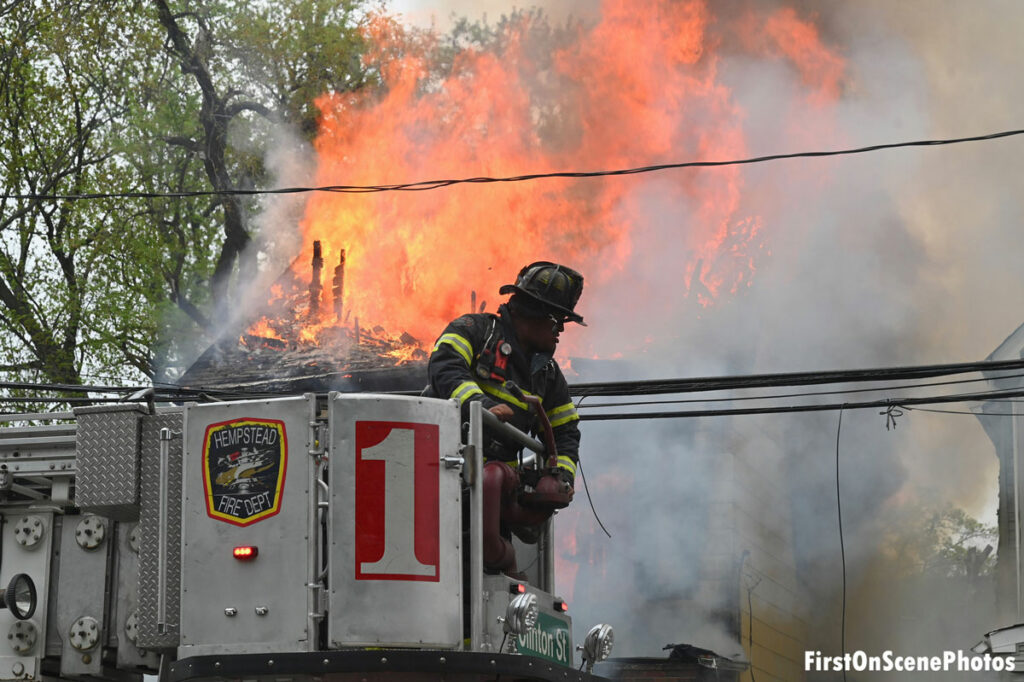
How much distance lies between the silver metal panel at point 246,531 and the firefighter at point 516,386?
90cm

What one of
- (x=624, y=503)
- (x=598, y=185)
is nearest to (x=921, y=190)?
(x=598, y=185)

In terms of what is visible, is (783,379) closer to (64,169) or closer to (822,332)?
(822,332)

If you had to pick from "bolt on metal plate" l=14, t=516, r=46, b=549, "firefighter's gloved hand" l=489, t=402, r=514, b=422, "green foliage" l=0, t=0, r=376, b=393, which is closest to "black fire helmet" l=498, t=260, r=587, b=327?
"firefighter's gloved hand" l=489, t=402, r=514, b=422

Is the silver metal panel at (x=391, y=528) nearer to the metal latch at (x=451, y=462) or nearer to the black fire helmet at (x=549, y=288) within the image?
the metal latch at (x=451, y=462)

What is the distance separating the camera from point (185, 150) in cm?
2911

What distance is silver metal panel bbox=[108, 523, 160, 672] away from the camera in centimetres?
709

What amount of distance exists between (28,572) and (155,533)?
98cm

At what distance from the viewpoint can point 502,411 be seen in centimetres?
711

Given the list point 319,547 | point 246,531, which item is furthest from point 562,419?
point 246,531

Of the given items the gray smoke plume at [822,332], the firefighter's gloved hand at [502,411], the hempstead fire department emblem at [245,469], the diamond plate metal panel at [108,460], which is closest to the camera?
the hempstead fire department emblem at [245,469]

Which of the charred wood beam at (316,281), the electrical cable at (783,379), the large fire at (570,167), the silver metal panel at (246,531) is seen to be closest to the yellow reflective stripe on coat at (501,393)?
the silver metal panel at (246,531)

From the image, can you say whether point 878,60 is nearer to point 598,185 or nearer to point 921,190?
point 921,190

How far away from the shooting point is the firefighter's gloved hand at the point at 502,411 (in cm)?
709

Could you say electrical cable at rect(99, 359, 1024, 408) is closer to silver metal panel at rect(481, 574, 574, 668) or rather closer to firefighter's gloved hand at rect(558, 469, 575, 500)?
firefighter's gloved hand at rect(558, 469, 575, 500)
